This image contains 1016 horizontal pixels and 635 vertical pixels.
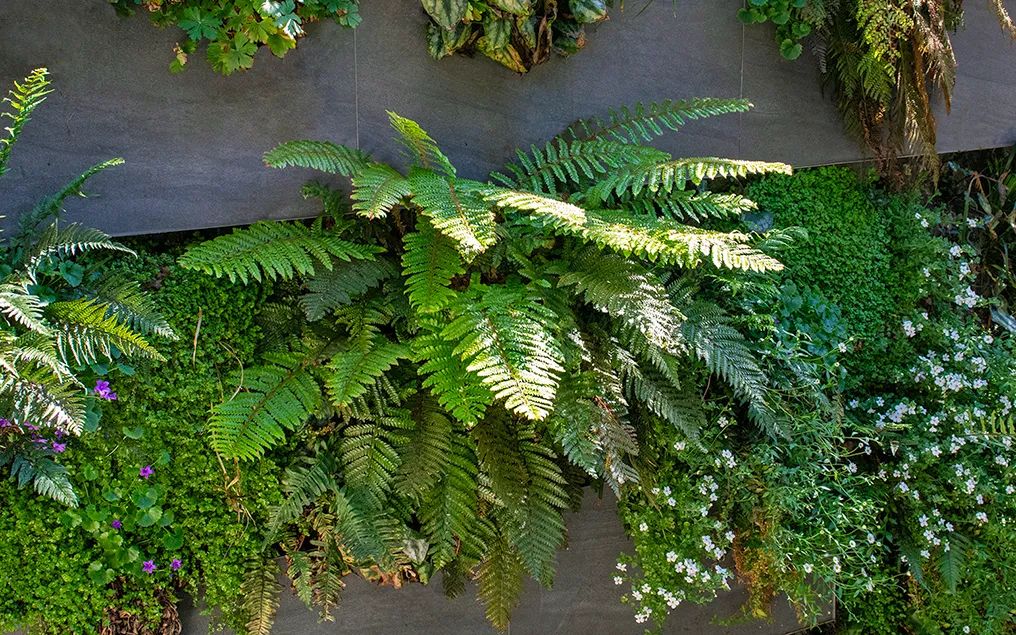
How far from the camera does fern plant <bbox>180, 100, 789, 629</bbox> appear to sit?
2.44 meters

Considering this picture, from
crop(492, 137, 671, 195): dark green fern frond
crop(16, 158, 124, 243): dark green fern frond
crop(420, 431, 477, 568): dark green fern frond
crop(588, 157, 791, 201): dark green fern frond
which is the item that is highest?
crop(492, 137, 671, 195): dark green fern frond

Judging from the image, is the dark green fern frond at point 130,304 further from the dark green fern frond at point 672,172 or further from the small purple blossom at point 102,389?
the dark green fern frond at point 672,172

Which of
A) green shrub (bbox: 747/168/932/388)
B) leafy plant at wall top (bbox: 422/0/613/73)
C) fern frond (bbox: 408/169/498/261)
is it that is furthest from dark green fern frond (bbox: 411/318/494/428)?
green shrub (bbox: 747/168/932/388)

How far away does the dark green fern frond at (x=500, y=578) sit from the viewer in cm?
287

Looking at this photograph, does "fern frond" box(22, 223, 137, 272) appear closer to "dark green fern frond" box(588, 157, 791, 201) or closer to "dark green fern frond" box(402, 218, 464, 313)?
"dark green fern frond" box(402, 218, 464, 313)

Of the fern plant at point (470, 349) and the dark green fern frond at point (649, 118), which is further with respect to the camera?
the dark green fern frond at point (649, 118)

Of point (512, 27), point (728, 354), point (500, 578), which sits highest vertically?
point (512, 27)

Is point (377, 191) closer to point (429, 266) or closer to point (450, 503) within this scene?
point (429, 266)

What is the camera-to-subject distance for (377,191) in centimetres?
239

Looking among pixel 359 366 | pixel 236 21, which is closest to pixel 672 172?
pixel 359 366

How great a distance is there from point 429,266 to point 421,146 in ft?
1.36

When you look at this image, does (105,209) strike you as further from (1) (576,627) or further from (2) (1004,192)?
(2) (1004,192)

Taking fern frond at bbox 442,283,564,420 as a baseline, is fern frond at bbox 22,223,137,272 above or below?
above

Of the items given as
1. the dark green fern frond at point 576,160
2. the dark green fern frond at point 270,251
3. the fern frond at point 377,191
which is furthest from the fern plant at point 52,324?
the dark green fern frond at point 576,160
